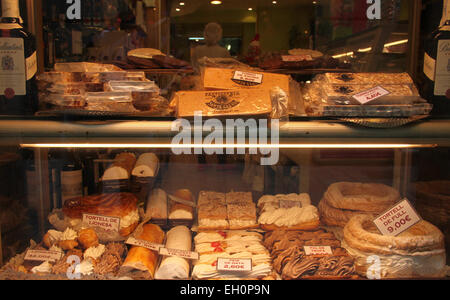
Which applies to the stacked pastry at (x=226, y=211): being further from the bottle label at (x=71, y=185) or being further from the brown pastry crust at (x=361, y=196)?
the bottle label at (x=71, y=185)

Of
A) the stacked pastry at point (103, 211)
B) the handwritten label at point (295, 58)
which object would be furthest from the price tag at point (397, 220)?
the stacked pastry at point (103, 211)

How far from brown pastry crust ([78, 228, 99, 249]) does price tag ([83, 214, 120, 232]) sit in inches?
1.6

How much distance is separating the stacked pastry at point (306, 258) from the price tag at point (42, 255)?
2.50ft

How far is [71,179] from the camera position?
1.61 meters

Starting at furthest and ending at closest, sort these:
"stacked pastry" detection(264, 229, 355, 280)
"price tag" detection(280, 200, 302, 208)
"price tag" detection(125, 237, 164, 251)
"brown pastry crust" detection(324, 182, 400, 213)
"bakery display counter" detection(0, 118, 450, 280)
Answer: "price tag" detection(280, 200, 302, 208) < "brown pastry crust" detection(324, 182, 400, 213) < "price tag" detection(125, 237, 164, 251) < "stacked pastry" detection(264, 229, 355, 280) < "bakery display counter" detection(0, 118, 450, 280)

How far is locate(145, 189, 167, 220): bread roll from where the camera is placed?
1.59 m

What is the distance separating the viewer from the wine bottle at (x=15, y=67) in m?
1.25

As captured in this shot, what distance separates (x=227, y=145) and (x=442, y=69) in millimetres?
786

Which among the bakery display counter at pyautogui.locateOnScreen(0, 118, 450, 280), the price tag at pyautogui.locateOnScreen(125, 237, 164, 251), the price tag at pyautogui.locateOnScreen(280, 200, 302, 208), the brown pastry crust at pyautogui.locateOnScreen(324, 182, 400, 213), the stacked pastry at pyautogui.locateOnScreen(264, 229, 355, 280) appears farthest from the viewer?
the price tag at pyautogui.locateOnScreen(280, 200, 302, 208)

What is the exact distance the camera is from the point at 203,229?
Answer: 157cm

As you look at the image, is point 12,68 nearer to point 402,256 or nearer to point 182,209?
point 182,209

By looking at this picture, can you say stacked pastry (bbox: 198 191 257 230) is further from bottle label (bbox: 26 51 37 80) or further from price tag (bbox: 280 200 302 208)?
bottle label (bbox: 26 51 37 80)

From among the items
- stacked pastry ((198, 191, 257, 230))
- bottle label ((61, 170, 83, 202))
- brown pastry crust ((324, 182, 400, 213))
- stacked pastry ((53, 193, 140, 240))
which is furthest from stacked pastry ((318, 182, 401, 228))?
bottle label ((61, 170, 83, 202))
